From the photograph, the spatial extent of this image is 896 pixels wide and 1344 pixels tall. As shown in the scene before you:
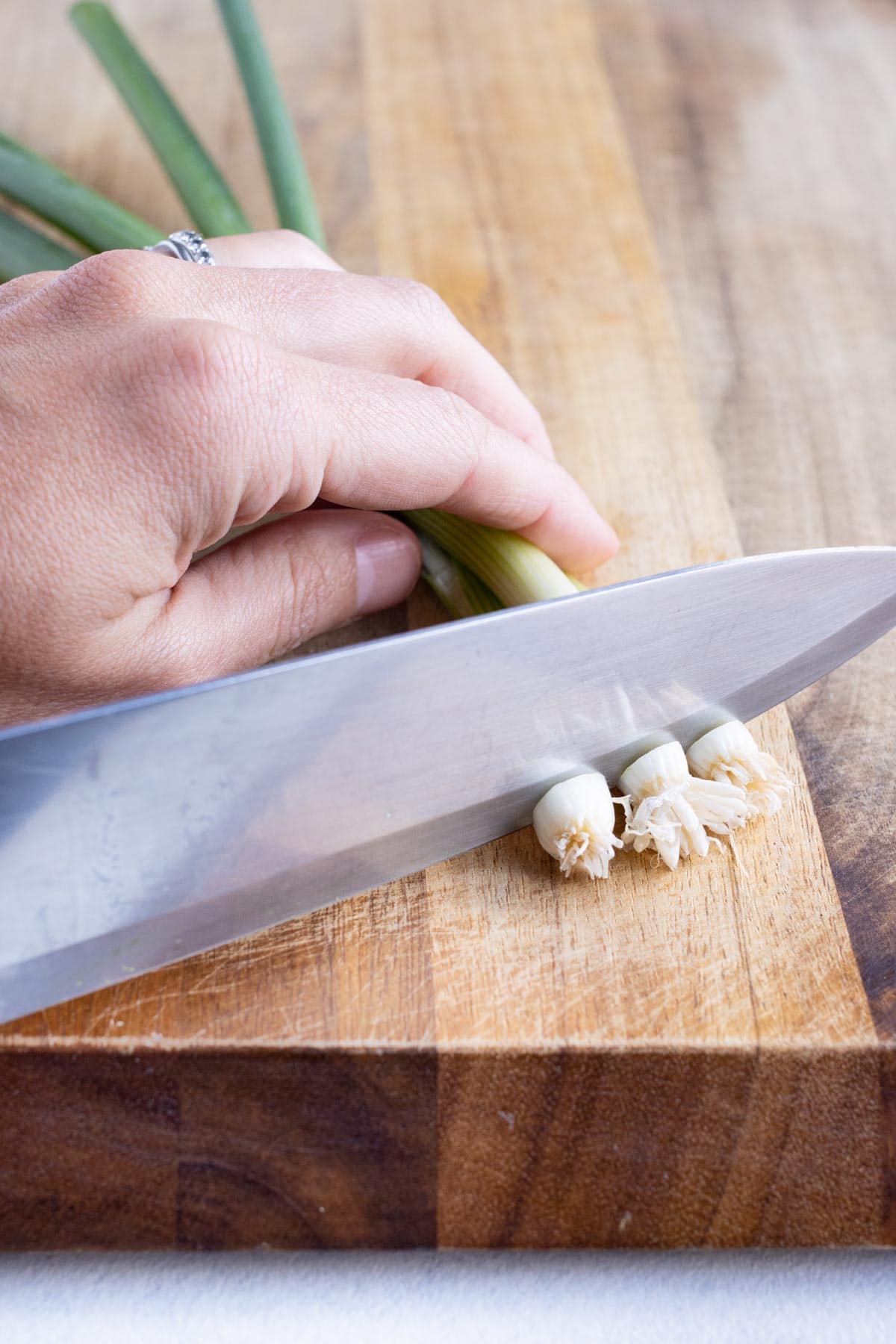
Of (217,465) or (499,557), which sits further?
(499,557)

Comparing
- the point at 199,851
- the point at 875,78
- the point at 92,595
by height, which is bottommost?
the point at 875,78

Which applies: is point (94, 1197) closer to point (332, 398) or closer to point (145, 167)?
point (332, 398)

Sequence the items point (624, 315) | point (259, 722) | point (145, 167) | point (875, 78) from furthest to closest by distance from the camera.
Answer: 1. point (875, 78)
2. point (145, 167)
3. point (624, 315)
4. point (259, 722)

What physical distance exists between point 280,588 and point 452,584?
151 mm

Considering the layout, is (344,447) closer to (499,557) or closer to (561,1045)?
(499,557)

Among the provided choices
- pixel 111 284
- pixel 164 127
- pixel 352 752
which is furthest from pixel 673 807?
pixel 164 127

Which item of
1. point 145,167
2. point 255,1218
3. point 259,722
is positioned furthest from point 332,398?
point 145,167

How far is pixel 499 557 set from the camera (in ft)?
2.69

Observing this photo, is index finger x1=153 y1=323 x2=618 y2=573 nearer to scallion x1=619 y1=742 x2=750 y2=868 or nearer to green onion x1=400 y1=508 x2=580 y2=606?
green onion x1=400 y1=508 x2=580 y2=606

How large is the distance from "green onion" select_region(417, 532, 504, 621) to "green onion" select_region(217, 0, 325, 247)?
38cm

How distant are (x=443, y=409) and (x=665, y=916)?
1.17ft

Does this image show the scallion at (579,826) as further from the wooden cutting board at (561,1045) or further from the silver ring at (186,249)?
the silver ring at (186,249)

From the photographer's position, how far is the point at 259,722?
0.61 meters

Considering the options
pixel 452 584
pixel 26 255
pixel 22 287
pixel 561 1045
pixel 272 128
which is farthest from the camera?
pixel 272 128
